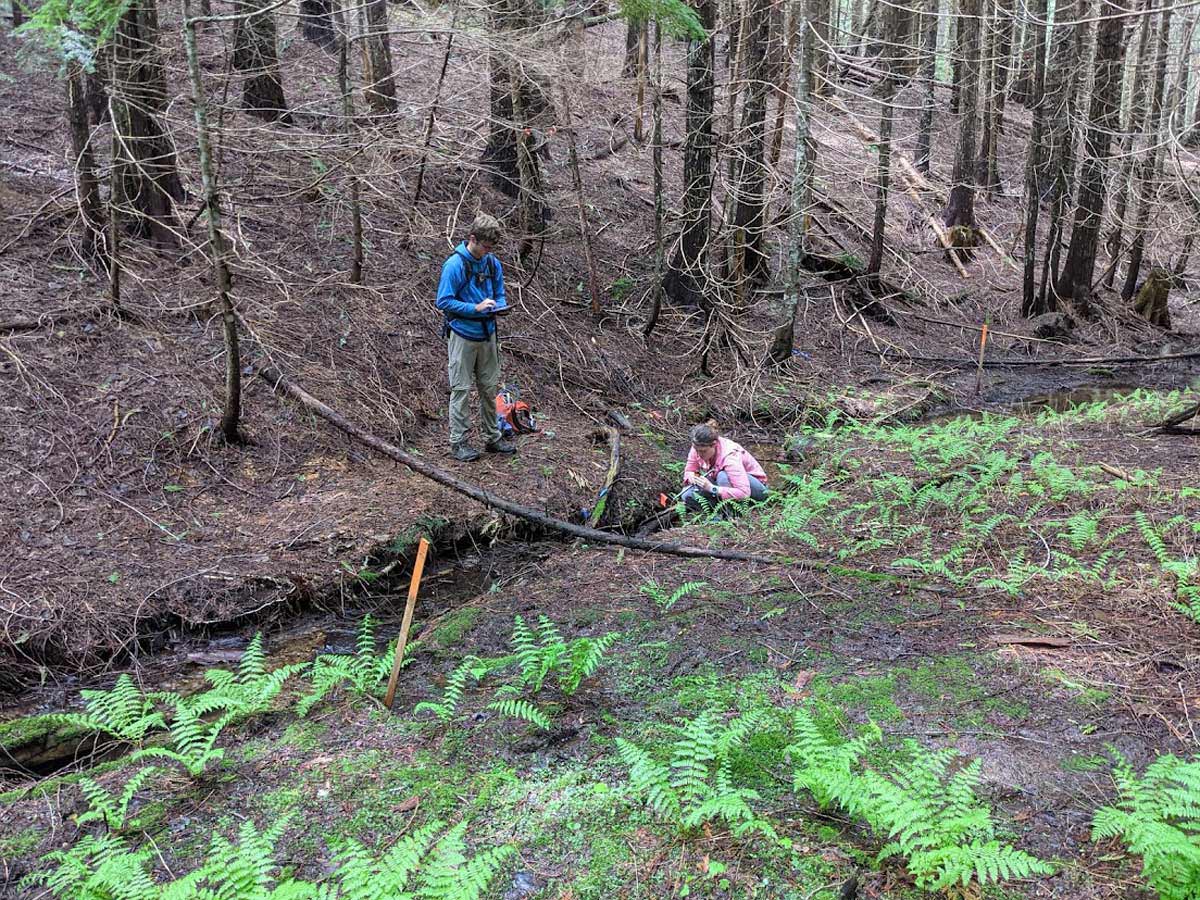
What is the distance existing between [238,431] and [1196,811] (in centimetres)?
753

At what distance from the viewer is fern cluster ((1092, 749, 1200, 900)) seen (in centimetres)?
257

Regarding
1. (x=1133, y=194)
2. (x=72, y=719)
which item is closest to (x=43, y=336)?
(x=72, y=719)

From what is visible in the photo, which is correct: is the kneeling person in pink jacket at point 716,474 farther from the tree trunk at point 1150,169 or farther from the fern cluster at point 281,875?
the tree trunk at point 1150,169

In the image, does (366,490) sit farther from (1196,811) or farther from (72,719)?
(1196,811)

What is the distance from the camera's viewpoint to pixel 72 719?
14.1 feet

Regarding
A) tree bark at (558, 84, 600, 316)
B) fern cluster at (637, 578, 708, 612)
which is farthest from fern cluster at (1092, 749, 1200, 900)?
tree bark at (558, 84, 600, 316)

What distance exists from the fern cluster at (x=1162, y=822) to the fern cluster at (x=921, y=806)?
332 millimetres

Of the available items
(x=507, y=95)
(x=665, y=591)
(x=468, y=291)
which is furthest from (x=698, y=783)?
(x=507, y=95)

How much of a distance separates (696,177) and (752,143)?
1255 mm

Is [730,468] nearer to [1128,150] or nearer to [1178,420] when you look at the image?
[1178,420]

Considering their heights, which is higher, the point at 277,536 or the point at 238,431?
the point at 238,431

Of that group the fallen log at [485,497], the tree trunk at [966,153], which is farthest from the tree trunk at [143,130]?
the tree trunk at [966,153]

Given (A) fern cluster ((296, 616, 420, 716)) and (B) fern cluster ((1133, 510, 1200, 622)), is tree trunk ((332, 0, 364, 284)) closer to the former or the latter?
(A) fern cluster ((296, 616, 420, 716))

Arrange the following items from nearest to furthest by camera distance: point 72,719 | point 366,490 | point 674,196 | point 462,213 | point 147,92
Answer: point 72,719 < point 366,490 < point 147,92 < point 462,213 < point 674,196
